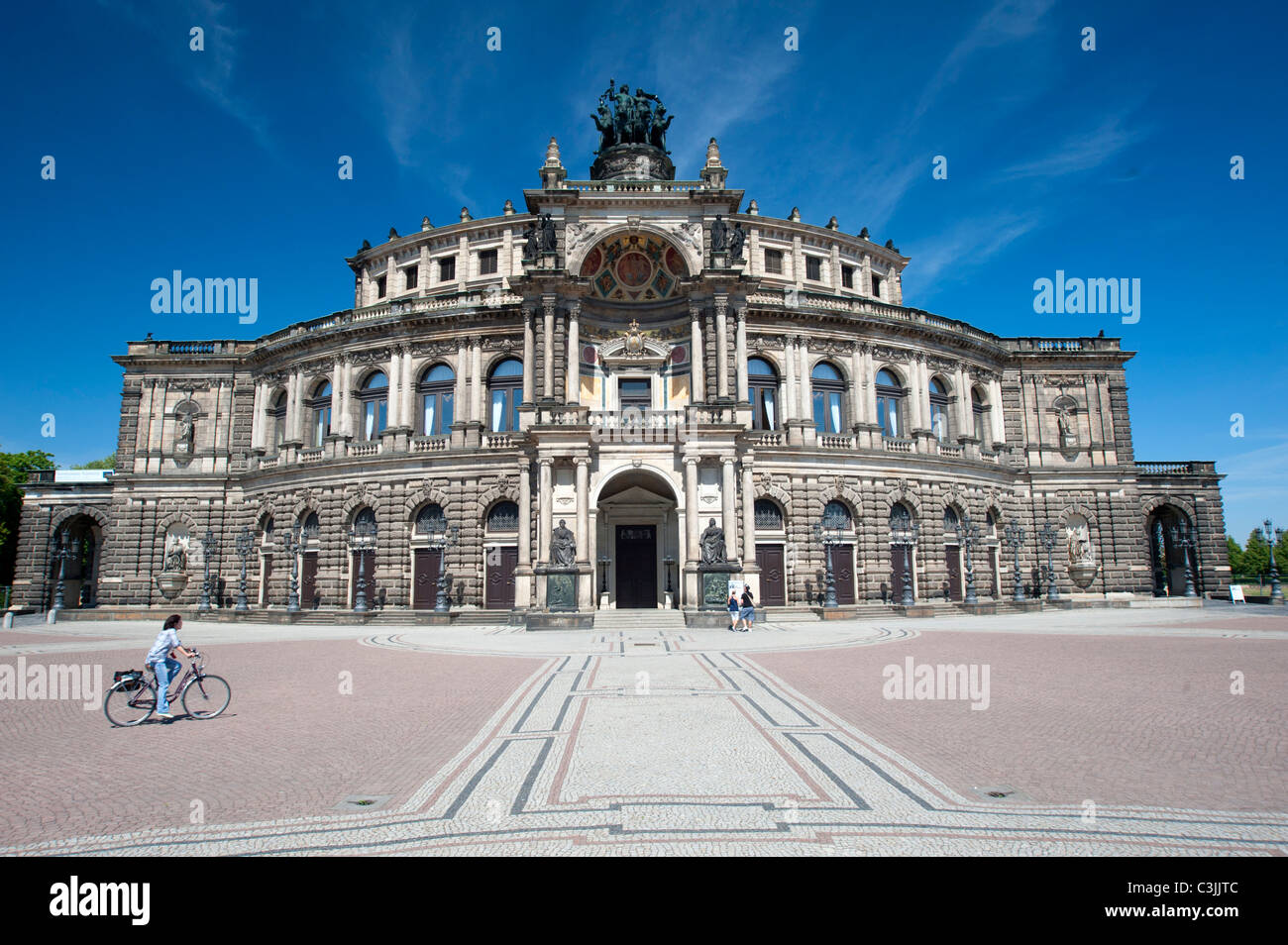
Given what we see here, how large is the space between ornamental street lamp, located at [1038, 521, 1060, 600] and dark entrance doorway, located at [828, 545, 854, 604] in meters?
12.7

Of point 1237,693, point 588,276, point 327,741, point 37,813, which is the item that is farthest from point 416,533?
point 1237,693

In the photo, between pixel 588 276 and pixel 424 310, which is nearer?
pixel 588 276

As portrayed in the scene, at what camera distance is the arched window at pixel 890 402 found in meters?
39.6

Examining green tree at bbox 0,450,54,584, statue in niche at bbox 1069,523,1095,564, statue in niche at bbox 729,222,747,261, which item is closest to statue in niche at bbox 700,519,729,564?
statue in niche at bbox 729,222,747,261

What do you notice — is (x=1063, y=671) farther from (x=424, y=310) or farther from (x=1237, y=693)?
(x=424, y=310)

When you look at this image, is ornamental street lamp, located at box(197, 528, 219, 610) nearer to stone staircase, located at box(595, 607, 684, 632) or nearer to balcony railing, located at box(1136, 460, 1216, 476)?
stone staircase, located at box(595, 607, 684, 632)

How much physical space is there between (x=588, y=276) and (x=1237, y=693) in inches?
1205

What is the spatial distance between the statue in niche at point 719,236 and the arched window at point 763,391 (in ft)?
21.8

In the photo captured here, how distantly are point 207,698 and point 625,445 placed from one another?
22.9 meters

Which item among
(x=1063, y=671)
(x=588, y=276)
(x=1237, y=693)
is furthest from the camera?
(x=588, y=276)

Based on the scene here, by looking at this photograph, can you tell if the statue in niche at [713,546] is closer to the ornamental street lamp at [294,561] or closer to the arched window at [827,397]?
the arched window at [827,397]

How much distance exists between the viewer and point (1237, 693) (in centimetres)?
1162

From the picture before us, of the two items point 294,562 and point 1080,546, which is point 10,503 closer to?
point 294,562
